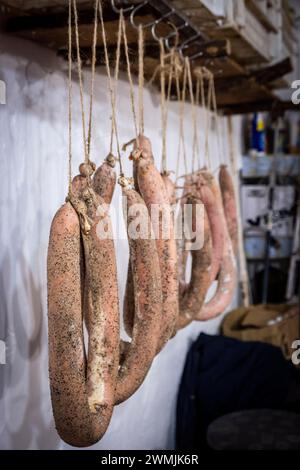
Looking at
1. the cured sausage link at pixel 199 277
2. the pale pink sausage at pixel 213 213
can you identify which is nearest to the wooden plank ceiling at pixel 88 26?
the pale pink sausage at pixel 213 213

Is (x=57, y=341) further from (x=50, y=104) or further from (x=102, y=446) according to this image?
(x=102, y=446)

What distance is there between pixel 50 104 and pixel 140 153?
0.44 meters

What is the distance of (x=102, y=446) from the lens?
260 centimetres

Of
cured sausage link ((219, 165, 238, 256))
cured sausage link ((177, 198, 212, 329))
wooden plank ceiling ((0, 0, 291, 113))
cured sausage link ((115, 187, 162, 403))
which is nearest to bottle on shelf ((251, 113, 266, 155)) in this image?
wooden plank ceiling ((0, 0, 291, 113))

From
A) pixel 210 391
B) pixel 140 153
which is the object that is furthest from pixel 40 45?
pixel 210 391

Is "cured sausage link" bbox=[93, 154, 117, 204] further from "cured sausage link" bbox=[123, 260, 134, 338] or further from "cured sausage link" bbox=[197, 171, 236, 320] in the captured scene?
"cured sausage link" bbox=[197, 171, 236, 320]

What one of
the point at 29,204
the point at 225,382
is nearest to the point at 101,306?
the point at 29,204

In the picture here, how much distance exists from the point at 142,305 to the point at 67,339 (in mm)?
339

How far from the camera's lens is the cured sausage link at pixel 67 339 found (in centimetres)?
138

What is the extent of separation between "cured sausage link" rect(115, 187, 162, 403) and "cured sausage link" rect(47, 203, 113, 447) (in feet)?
0.77

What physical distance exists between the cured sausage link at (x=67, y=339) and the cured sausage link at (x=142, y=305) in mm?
234

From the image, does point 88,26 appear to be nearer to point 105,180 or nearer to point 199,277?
point 105,180

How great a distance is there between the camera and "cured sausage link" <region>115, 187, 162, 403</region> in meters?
1.63

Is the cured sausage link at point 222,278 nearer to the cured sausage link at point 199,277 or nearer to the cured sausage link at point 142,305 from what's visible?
Result: the cured sausage link at point 199,277
